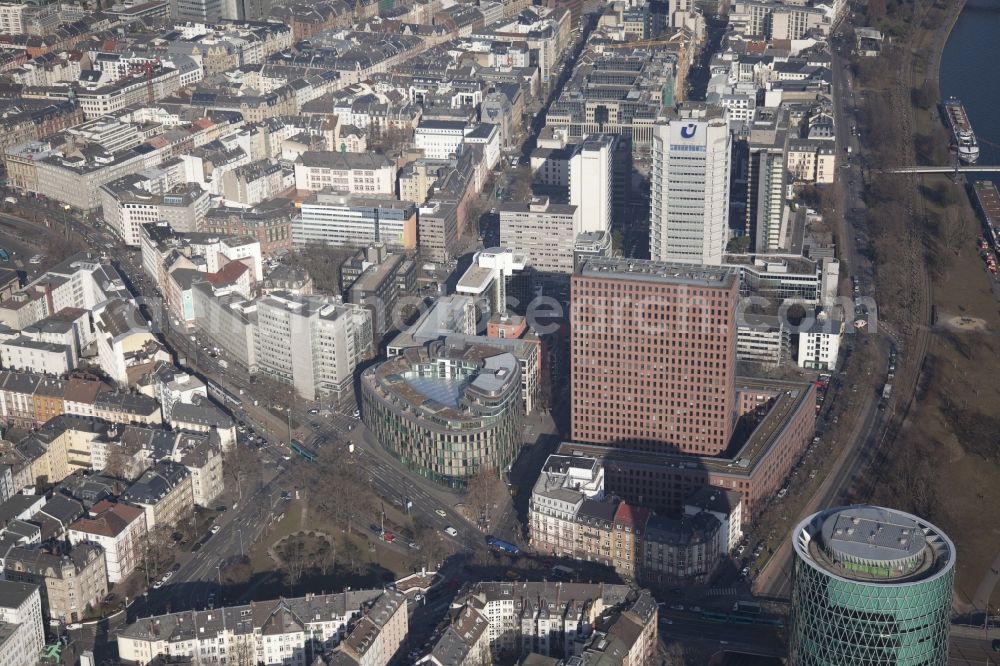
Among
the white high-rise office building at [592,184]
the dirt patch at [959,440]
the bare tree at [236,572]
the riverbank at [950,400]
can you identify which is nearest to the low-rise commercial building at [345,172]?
the white high-rise office building at [592,184]

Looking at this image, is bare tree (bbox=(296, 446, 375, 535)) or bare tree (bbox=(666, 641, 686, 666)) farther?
bare tree (bbox=(296, 446, 375, 535))

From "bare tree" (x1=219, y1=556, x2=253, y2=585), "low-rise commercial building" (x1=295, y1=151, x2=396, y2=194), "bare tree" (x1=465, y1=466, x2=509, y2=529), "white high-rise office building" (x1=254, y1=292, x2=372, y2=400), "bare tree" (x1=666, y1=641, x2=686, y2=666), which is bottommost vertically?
"bare tree" (x1=666, y1=641, x2=686, y2=666)

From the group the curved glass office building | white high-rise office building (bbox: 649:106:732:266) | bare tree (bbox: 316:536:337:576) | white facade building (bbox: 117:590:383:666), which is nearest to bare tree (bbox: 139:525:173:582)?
white facade building (bbox: 117:590:383:666)

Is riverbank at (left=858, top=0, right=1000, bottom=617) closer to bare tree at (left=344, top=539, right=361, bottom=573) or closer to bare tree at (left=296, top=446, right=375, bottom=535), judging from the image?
bare tree at (left=296, top=446, right=375, bottom=535)

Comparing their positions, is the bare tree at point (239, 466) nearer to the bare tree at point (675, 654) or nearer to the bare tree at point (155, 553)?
the bare tree at point (155, 553)

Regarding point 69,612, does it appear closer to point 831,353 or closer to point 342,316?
point 342,316
